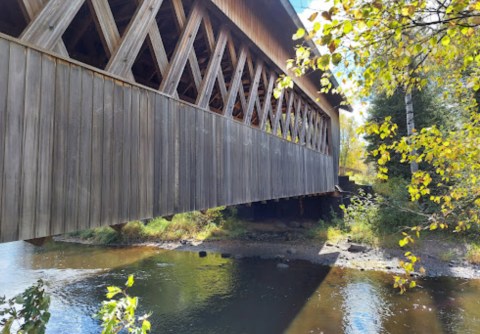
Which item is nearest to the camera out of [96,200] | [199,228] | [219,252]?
[96,200]

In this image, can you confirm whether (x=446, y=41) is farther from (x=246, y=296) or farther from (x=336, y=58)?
(x=246, y=296)

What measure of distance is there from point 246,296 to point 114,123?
6189mm

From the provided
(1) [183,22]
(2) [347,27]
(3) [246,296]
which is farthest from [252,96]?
(3) [246,296]

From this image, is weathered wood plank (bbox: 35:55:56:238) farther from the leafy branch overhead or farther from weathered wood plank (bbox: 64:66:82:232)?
the leafy branch overhead

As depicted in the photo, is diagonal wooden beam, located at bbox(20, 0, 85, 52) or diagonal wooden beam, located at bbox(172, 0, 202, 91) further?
diagonal wooden beam, located at bbox(172, 0, 202, 91)

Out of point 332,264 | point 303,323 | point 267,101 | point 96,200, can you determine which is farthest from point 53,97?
point 332,264

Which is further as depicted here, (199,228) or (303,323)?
(199,228)

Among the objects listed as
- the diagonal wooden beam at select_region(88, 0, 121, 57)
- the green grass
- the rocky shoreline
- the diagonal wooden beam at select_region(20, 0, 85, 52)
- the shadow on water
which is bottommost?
the shadow on water

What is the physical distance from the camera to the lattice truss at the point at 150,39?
243 centimetres

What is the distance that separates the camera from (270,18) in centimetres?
658

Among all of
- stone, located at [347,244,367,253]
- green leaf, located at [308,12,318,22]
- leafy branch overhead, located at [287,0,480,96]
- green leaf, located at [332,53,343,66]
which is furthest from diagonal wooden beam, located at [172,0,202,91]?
stone, located at [347,244,367,253]

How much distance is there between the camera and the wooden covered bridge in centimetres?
215

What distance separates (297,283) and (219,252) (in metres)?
4.25

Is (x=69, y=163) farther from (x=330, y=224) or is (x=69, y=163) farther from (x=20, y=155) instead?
(x=330, y=224)
